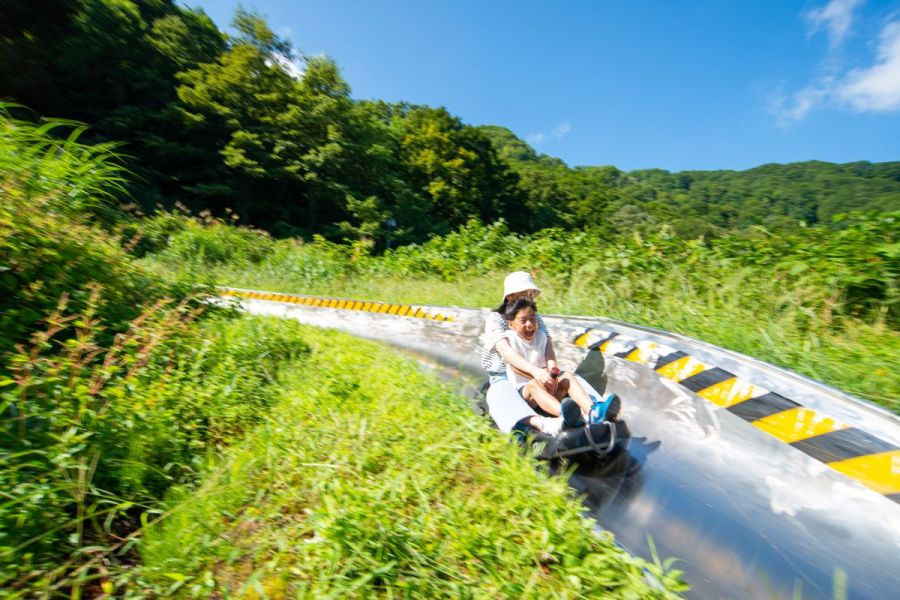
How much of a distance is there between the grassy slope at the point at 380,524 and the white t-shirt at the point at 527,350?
60 centimetres

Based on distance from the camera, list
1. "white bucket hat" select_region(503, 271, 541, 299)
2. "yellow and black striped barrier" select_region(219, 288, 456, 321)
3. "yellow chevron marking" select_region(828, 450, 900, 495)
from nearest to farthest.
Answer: "yellow chevron marking" select_region(828, 450, 900, 495) → "white bucket hat" select_region(503, 271, 541, 299) → "yellow and black striped barrier" select_region(219, 288, 456, 321)

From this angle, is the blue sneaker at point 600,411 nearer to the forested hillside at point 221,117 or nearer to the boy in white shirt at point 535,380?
the boy in white shirt at point 535,380

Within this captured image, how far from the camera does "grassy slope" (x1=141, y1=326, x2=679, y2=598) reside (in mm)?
1410

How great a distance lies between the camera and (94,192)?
12.8 ft

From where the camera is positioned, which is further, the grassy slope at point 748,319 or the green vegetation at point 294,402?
the grassy slope at point 748,319

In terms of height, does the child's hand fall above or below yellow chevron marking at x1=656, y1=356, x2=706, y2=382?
below

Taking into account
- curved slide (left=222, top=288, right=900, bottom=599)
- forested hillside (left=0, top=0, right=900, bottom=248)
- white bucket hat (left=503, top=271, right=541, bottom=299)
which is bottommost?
curved slide (left=222, top=288, right=900, bottom=599)

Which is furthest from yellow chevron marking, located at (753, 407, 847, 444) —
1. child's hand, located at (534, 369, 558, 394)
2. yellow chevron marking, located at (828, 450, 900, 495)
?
child's hand, located at (534, 369, 558, 394)

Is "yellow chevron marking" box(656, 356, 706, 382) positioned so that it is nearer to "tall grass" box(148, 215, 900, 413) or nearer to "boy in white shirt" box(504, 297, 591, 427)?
"tall grass" box(148, 215, 900, 413)

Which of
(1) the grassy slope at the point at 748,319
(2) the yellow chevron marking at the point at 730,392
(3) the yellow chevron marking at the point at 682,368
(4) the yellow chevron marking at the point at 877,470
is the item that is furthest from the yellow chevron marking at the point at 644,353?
(4) the yellow chevron marking at the point at 877,470

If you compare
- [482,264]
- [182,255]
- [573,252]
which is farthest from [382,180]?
[573,252]

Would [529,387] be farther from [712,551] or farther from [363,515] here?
[363,515]

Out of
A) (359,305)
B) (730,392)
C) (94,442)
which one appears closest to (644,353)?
(730,392)

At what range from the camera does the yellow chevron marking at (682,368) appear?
9.42 ft
